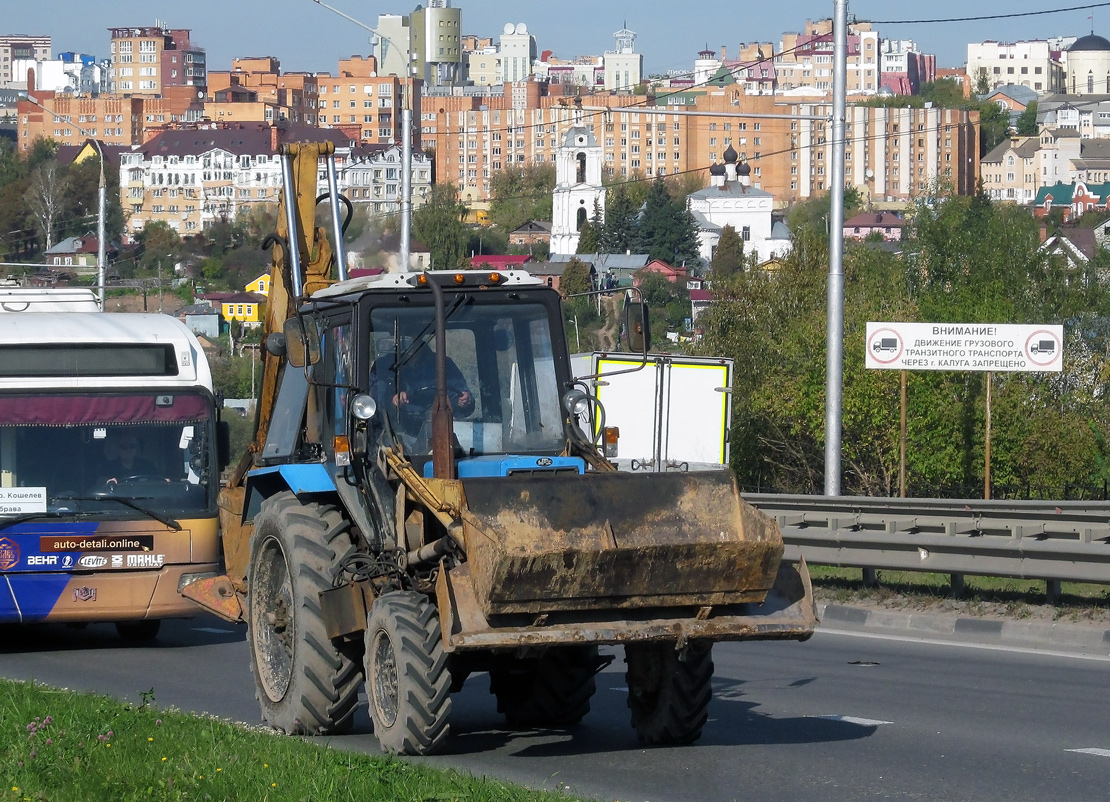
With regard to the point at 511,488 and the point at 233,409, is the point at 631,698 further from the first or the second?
the point at 233,409

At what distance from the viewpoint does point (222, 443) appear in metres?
14.4

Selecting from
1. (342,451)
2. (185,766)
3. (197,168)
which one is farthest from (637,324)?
(197,168)

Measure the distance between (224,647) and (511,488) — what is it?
290 inches

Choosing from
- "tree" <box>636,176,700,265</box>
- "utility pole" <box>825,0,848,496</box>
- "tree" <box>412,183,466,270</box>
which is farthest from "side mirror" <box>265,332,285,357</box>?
"tree" <box>636,176,700,265</box>

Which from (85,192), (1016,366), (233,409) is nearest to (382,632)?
(1016,366)

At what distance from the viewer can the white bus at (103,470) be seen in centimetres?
1366

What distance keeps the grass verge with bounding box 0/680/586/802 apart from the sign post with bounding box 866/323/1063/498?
43.0ft

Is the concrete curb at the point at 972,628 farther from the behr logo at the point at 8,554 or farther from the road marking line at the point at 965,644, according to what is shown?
the behr logo at the point at 8,554

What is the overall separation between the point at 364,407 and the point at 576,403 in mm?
1169

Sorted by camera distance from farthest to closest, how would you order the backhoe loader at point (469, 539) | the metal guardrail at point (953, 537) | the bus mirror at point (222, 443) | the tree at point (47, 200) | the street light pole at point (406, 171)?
the tree at point (47, 200) → the street light pole at point (406, 171) → the metal guardrail at point (953, 537) → the bus mirror at point (222, 443) → the backhoe loader at point (469, 539)

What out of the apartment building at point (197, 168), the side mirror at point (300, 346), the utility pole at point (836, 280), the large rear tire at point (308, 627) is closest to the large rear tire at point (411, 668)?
the large rear tire at point (308, 627)

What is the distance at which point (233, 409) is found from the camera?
108 ft

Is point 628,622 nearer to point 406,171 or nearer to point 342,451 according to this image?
point 342,451

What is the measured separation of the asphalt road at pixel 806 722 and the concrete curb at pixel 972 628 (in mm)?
522
